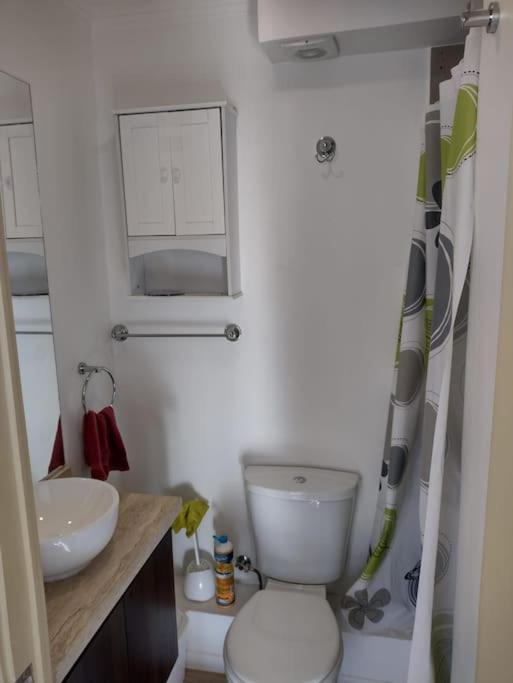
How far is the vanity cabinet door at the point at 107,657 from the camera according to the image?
1153 millimetres

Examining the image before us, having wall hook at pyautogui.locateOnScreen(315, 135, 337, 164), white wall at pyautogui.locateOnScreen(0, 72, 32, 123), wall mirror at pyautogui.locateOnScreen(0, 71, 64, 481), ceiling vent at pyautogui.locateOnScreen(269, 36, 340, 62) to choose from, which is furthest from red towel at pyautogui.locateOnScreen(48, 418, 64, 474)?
ceiling vent at pyautogui.locateOnScreen(269, 36, 340, 62)

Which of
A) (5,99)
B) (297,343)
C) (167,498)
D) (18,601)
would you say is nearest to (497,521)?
Answer: (18,601)

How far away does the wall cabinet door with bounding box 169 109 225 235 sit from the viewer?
1809 millimetres

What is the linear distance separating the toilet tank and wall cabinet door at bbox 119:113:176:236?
1.02m

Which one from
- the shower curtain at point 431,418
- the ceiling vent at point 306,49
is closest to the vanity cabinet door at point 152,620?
the shower curtain at point 431,418

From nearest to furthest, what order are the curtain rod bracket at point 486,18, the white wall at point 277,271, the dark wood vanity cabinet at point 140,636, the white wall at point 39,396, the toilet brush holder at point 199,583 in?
the curtain rod bracket at point 486,18 < the dark wood vanity cabinet at point 140,636 < the white wall at point 39,396 < the white wall at point 277,271 < the toilet brush holder at point 199,583

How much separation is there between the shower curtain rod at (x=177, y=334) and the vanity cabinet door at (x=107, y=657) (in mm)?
1023

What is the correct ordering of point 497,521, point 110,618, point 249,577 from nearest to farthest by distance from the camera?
point 497,521, point 110,618, point 249,577

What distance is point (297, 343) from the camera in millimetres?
2066

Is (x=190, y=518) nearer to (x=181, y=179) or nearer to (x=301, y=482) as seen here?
(x=301, y=482)

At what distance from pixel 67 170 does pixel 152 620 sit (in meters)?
1.50

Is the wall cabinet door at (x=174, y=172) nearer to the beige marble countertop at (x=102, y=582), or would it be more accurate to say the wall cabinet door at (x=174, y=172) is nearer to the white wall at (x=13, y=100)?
the white wall at (x=13, y=100)

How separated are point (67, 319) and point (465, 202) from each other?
1.37 m

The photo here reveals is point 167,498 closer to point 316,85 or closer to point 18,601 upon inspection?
point 18,601
